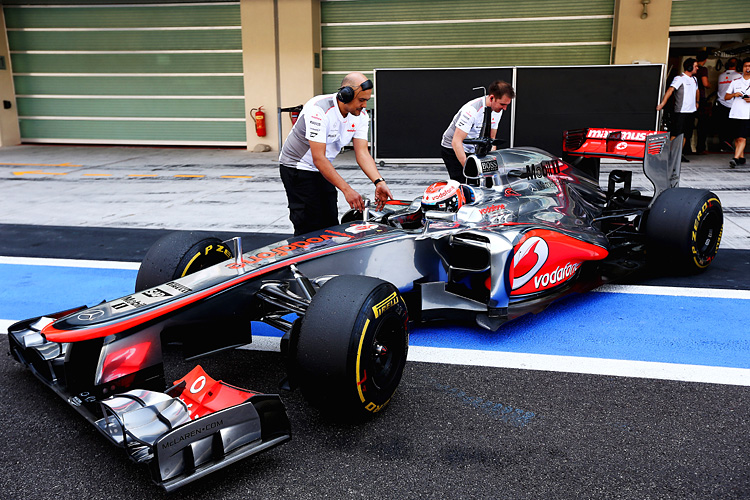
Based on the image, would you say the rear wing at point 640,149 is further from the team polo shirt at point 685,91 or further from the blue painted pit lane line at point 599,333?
the team polo shirt at point 685,91

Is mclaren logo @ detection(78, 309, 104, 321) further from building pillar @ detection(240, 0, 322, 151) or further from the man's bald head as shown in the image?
building pillar @ detection(240, 0, 322, 151)

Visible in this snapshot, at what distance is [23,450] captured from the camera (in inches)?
110

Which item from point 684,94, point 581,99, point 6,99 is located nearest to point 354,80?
point 581,99

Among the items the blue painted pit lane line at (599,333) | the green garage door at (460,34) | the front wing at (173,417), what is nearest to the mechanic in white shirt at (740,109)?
the green garage door at (460,34)

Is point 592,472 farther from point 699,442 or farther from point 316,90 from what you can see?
point 316,90

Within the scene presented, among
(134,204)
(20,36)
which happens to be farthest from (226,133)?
(134,204)

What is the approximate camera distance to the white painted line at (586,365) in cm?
347

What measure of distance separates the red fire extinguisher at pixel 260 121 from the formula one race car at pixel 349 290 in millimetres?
10527

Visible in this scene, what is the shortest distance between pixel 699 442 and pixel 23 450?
9.88 feet

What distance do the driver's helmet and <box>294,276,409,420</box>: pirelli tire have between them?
143 cm

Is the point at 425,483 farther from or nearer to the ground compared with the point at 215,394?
nearer to the ground

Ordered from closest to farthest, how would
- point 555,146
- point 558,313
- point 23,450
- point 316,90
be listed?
point 23,450, point 558,313, point 555,146, point 316,90

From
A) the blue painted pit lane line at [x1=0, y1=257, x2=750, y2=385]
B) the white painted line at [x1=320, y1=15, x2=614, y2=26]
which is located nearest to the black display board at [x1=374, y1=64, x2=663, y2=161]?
the white painted line at [x1=320, y1=15, x2=614, y2=26]

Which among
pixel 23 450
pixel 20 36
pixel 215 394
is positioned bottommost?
pixel 23 450
